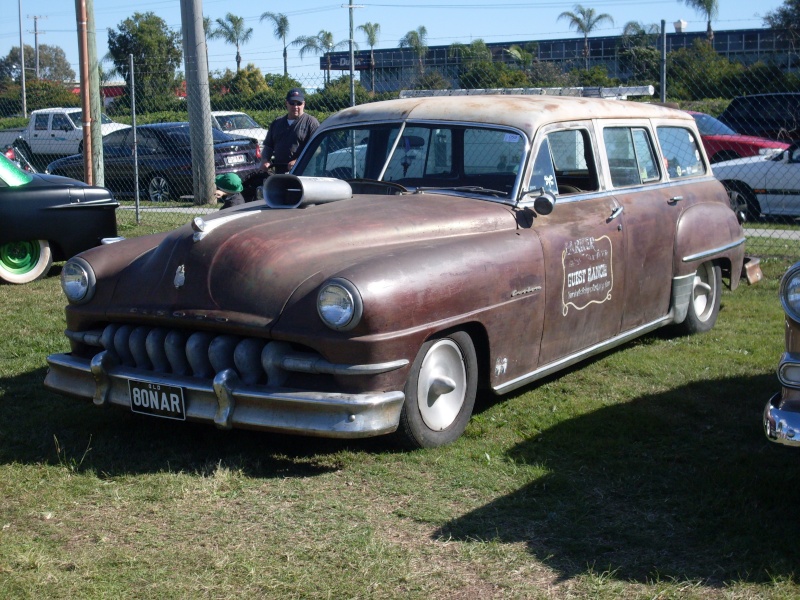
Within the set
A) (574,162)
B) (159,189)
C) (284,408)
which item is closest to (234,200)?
(574,162)

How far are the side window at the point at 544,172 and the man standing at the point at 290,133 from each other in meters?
4.11

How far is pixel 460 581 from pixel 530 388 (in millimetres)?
2449

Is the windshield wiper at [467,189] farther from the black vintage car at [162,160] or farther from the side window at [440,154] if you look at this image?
the black vintage car at [162,160]

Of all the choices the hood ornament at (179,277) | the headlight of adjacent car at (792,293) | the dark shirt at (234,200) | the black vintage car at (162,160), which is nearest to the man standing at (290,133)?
the dark shirt at (234,200)

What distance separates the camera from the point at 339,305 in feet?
13.6

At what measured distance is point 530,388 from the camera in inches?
225

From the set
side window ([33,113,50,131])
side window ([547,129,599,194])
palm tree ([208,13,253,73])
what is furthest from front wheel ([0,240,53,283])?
palm tree ([208,13,253,73])

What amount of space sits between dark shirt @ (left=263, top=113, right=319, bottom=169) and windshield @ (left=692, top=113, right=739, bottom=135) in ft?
25.7

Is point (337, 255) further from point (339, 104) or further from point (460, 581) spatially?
point (339, 104)

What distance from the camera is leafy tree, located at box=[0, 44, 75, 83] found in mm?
78812

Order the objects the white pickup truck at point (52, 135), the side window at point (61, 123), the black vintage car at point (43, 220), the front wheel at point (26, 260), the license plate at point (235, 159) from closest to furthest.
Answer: the black vintage car at point (43, 220) < the front wheel at point (26, 260) < the license plate at point (235, 159) < the white pickup truck at point (52, 135) < the side window at point (61, 123)

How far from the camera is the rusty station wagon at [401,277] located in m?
4.23

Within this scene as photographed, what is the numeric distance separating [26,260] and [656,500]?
22.8 feet

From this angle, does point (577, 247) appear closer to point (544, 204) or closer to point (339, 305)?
point (544, 204)
